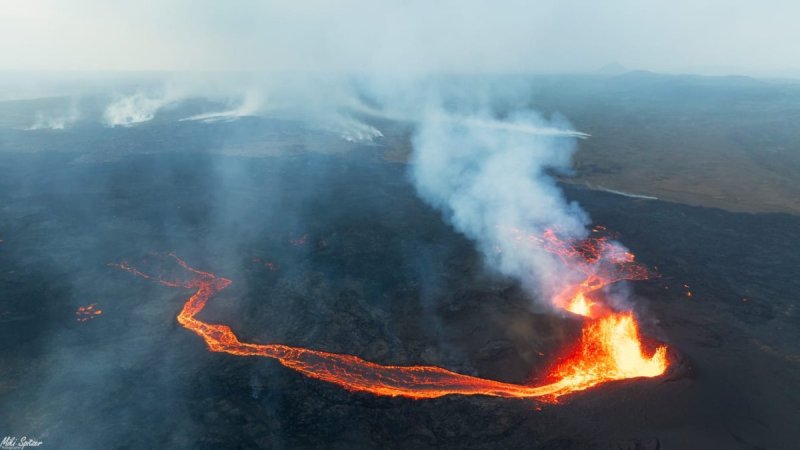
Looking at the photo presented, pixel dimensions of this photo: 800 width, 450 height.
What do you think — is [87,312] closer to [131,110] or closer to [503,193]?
[503,193]

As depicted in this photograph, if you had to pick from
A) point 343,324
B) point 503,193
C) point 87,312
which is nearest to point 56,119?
point 87,312

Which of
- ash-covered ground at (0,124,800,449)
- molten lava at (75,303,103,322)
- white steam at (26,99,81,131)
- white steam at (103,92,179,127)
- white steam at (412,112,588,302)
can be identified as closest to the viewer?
ash-covered ground at (0,124,800,449)

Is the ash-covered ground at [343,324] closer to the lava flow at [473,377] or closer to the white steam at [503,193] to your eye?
the lava flow at [473,377]

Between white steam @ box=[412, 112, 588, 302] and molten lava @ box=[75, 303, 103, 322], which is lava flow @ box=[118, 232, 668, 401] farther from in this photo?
molten lava @ box=[75, 303, 103, 322]

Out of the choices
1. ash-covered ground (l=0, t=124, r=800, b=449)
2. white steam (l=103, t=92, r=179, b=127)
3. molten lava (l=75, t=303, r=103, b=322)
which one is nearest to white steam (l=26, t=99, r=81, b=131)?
white steam (l=103, t=92, r=179, b=127)

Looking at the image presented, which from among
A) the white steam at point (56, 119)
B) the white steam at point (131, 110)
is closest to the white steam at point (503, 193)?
the white steam at point (131, 110)
